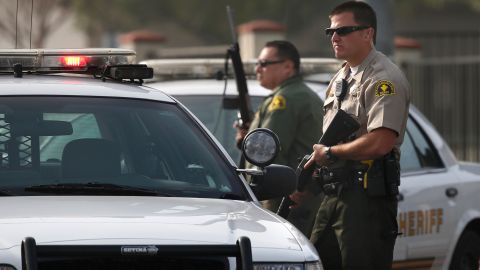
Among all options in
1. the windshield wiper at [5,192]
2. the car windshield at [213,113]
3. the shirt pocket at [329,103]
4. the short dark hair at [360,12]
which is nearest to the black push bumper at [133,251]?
the windshield wiper at [5,192]

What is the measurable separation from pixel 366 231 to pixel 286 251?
1.56 metres

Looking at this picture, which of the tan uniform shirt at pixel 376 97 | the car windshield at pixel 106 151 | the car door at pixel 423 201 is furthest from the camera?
the car door at pixel 423 201

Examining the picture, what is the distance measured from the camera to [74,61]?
677 centimetres

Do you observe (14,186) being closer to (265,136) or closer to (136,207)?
(136,207)

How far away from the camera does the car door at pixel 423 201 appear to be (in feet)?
27.3

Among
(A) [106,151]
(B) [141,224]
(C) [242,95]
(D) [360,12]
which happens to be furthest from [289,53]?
(B) [141,224]

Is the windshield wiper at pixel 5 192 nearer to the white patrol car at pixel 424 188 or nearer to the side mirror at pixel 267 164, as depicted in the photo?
the side mirror at pixel 267 164

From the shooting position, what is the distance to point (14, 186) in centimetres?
568

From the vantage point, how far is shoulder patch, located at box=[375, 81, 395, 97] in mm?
6602

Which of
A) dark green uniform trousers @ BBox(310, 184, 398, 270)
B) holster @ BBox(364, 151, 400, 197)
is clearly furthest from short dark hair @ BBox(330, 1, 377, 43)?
dark green uniform trousers @ BBox(310, 184, 398, 270)

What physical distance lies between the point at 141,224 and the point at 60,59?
6.01 feet

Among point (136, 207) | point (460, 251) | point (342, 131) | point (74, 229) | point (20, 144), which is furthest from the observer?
point (460, 251)

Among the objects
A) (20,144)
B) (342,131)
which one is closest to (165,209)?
(20,144)

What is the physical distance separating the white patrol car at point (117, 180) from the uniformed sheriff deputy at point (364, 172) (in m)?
0.58
